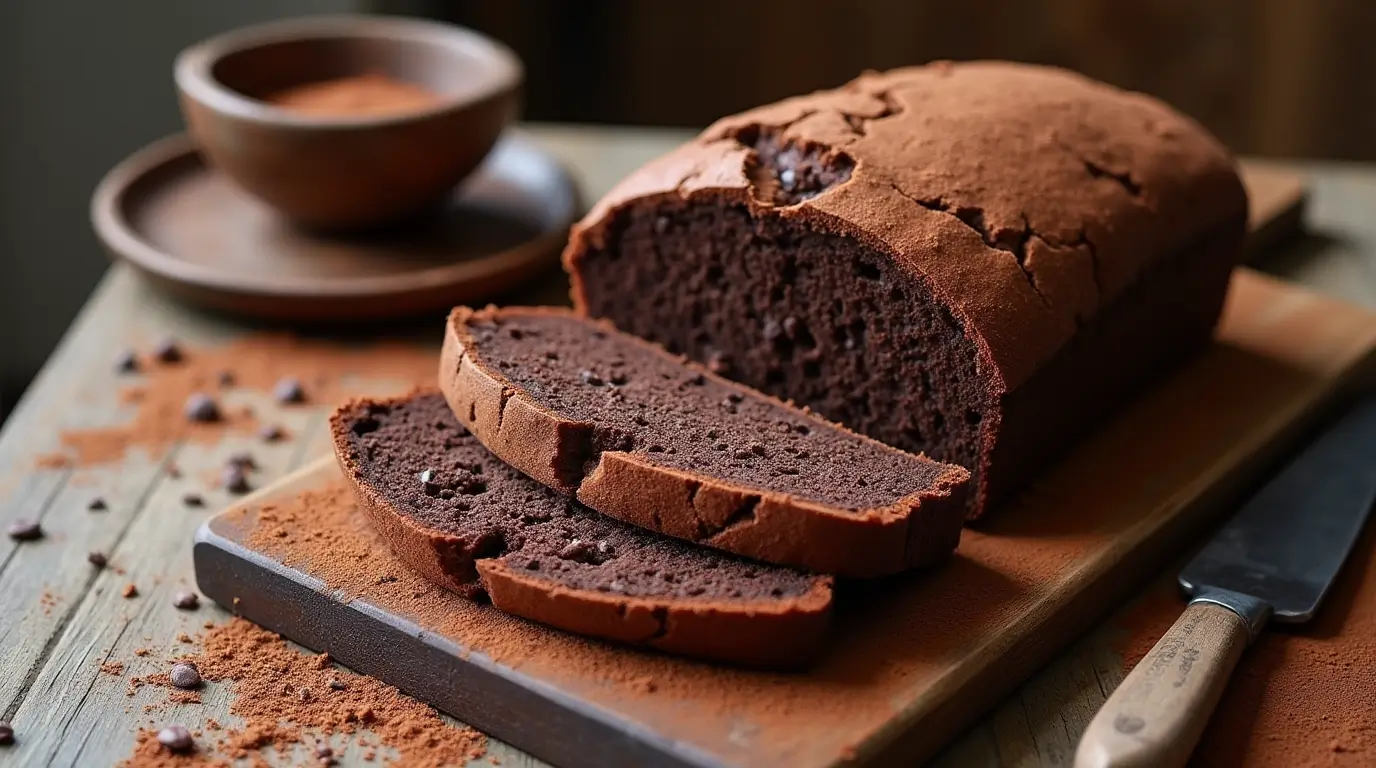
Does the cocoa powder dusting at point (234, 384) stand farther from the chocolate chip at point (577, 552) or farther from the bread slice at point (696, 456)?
the chocolate chip at point (577, 552)

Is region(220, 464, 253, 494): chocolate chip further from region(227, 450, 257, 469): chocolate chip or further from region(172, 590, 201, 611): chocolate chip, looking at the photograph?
region(172, 590, 201, 611): chocolate chip

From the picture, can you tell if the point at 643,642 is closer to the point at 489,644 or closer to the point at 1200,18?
the point at 489,644

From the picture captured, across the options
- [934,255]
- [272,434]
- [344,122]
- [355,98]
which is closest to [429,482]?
[272,434]

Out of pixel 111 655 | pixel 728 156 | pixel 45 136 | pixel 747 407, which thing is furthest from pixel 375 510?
pixel 45 136

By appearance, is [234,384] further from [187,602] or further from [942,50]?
[942,50]

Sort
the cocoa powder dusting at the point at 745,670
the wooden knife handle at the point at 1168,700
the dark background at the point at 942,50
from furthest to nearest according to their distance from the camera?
the dark background at the point at 942,50 → the cocoa powder dusting at the point at 745,670 → the wooden knife handle at the point at 1168,700

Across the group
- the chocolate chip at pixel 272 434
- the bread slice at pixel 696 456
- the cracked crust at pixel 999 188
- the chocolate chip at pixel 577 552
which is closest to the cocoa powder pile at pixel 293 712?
the chocolate chip at pixel 577 552

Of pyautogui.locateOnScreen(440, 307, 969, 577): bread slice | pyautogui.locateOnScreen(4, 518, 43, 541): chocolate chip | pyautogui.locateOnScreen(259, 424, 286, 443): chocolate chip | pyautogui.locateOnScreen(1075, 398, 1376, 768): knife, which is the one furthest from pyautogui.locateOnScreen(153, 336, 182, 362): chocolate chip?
pyautogui.locateOnScreen(1075, 398, 1376, 768): knife
